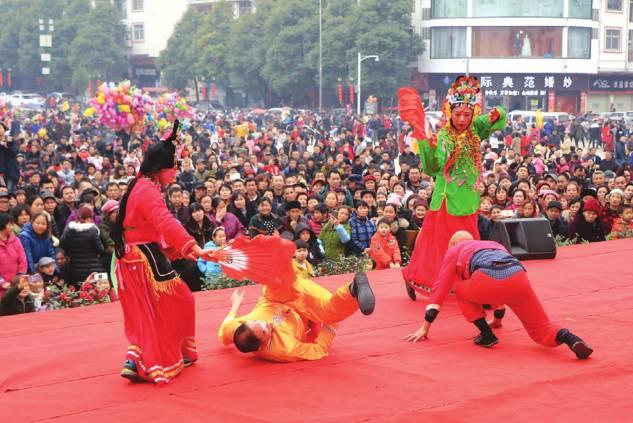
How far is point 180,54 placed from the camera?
50.3m

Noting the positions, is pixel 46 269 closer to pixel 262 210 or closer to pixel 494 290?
pixel 262 210

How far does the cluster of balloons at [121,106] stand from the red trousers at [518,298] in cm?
1342

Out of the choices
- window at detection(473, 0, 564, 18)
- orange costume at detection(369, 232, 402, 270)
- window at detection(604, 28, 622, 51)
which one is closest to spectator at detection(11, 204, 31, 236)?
orange costume at detection(369, 232, 402, 270)

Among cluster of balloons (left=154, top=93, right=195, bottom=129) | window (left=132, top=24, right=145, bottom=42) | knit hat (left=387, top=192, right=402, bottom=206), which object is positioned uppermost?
window (left=132, top=24, right=145, bottom=42)

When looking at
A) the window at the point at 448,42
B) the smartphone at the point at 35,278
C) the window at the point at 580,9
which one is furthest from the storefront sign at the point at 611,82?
the smartphone at the point at 35,278

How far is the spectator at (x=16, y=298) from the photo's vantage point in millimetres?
7215

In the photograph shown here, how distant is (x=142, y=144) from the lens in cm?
1945

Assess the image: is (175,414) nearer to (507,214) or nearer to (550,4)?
(507,214)

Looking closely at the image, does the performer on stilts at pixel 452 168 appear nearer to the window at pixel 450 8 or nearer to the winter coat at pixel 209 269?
the winter coat at pixel 209 269

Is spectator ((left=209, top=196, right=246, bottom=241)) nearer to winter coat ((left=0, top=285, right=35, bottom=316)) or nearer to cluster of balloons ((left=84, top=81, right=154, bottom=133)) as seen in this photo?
winter coat ((left=0, top=285, right=35, bottom=316))

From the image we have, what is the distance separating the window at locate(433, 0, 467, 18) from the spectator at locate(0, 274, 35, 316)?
134 ft

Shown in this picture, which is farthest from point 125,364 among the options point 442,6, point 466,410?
point 442,6

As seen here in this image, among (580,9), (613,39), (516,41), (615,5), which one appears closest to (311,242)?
(516,41)

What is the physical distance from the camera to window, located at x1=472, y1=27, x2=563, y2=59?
46406mm
